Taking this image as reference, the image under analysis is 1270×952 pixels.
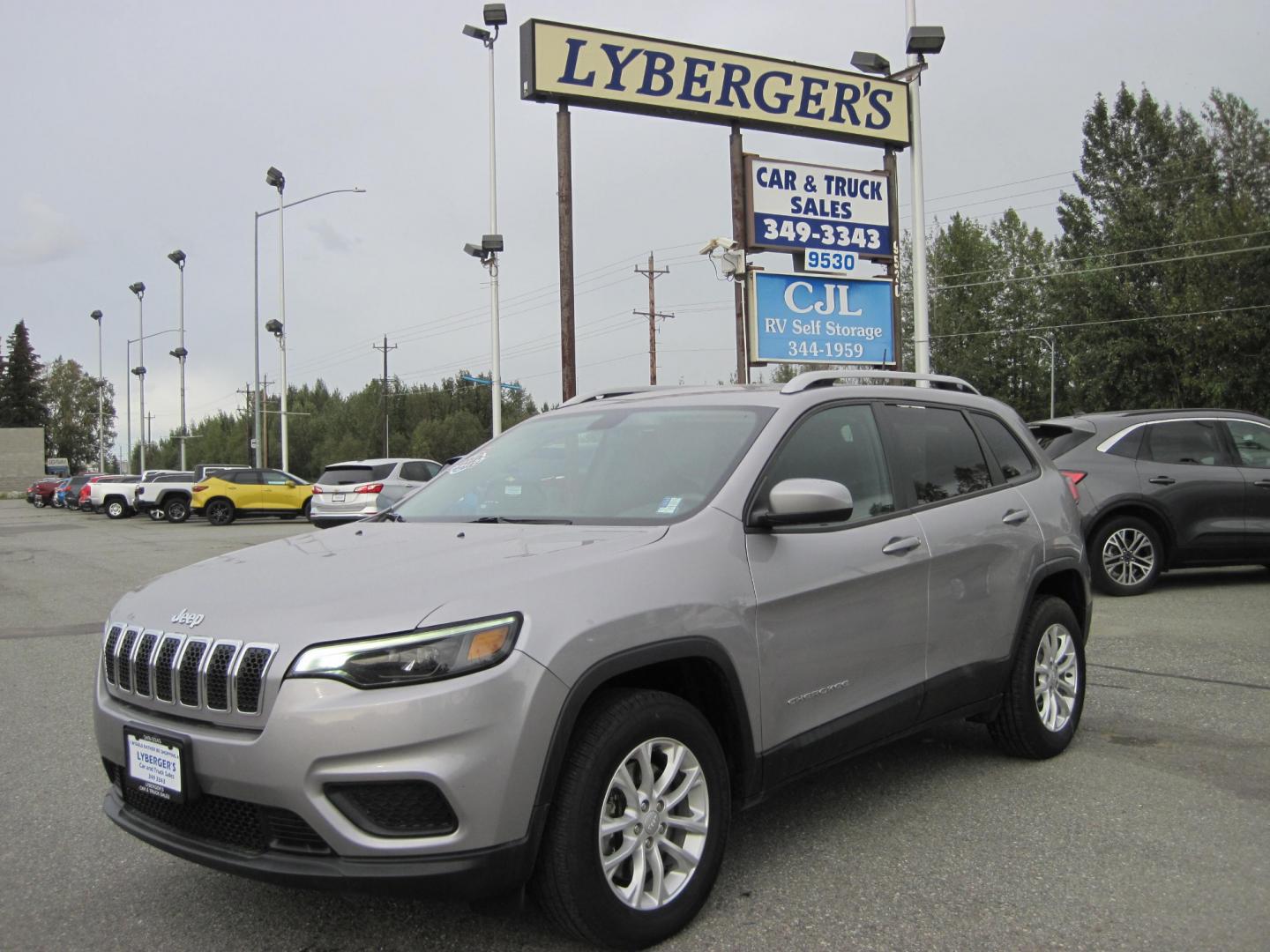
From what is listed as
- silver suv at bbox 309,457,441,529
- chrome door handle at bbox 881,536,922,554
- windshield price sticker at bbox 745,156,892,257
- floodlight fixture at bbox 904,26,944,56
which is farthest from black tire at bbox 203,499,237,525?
chrome door handle at bbox 881,536,922,554

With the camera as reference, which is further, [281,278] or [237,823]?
[281,278]

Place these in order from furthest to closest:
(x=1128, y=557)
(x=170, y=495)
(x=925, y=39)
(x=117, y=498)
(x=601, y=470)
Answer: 1. (x=117, y=498)
2. (x=170, y=495)
3. (x=925, y=39)
4. (x=1128, y=557)
5. (x=601, y=470)

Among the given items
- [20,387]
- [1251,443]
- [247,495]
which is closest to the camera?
[1251,443]

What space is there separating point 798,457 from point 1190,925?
193 cm

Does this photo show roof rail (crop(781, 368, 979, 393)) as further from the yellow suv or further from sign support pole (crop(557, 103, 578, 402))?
the yellow suv

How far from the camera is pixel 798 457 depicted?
4055mm

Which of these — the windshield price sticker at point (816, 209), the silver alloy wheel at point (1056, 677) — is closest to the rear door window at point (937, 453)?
the silver alloy wheel at point (1056, 677)

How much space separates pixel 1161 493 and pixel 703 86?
970 centimetres

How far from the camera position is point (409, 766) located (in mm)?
2752

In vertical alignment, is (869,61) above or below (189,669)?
above

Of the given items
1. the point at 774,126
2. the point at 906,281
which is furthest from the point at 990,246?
the point at 774,126

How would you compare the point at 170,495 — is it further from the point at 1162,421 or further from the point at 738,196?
the point at 1162,421

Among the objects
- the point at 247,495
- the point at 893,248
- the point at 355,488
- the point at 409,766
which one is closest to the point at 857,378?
the point at 409,766

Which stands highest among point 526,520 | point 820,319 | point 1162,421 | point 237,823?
point 820,319
